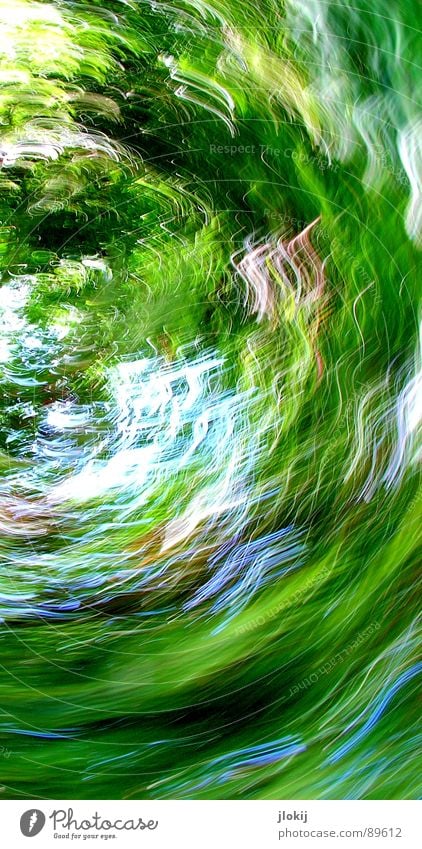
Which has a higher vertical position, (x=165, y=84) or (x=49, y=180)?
(x=165, y=84)

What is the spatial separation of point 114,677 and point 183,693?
10cm

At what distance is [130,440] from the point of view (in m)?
0.84
